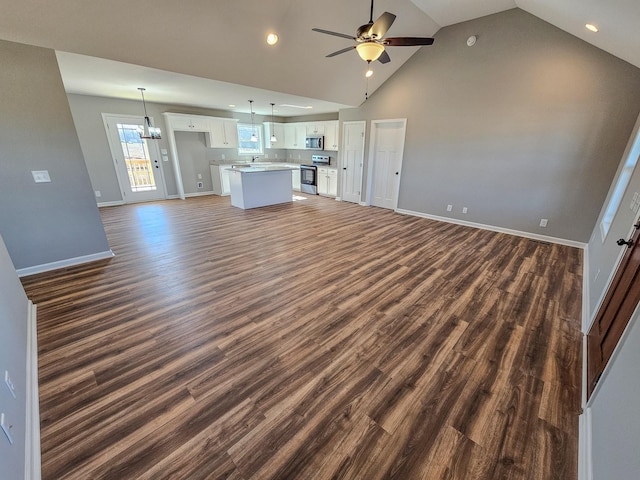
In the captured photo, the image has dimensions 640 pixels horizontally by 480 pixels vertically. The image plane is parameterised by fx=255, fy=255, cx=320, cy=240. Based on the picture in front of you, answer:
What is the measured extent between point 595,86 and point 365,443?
5535 mm

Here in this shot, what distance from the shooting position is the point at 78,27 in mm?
2631

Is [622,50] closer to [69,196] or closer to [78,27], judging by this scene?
[78,27]

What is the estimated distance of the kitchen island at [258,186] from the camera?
6.24 m

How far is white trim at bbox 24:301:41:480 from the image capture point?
4.00 ft

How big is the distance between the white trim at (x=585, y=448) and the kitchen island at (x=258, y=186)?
6.23 metres

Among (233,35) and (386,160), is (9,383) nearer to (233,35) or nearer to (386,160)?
(233,35)

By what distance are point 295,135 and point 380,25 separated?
7004 millimetres

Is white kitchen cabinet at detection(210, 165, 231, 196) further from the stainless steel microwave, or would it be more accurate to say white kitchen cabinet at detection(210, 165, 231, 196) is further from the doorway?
the doorway

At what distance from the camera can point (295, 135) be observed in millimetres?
9039

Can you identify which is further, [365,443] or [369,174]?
[369,174]

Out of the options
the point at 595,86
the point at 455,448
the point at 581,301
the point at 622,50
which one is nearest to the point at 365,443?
the point at 455,448

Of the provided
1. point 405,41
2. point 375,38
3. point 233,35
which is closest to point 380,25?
point 375,38

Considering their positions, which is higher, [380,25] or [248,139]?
[380,25]

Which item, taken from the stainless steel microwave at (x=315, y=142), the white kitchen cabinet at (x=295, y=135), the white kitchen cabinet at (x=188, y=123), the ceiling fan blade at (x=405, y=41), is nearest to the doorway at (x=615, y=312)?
the ceiling fan blade at (x=405, y=41)
